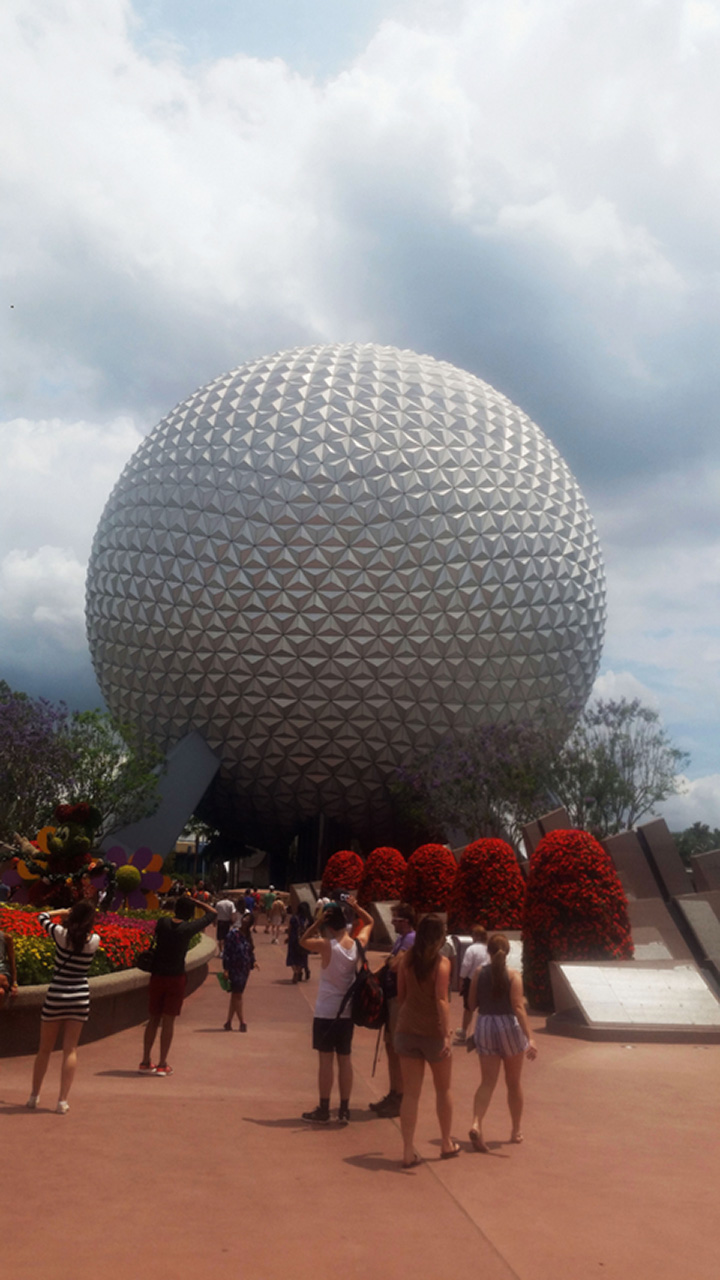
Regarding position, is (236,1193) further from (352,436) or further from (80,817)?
(352,436)

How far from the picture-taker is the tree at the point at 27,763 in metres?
33.0

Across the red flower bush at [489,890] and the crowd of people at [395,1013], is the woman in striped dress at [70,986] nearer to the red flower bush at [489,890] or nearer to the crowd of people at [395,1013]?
the crowd of people at [395,1013]

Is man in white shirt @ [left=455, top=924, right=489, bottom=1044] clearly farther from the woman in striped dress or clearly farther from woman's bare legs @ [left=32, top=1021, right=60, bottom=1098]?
woman's bare legs @ [left=32, top=1021, right=60, bottom=1098]

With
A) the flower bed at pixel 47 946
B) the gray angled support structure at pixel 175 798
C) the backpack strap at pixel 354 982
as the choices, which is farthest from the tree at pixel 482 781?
the backpack strap at pixel 354 982

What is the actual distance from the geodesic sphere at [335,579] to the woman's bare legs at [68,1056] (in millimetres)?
26492

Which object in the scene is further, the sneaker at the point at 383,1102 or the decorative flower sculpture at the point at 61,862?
the decorative flower sculpture at the point at 61,862

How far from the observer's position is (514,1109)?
6984mm

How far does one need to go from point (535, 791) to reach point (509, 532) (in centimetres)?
869

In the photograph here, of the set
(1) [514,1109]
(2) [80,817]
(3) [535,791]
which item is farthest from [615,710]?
(1) [514,1109]

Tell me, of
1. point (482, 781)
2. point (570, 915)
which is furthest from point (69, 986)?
point (482, 781)

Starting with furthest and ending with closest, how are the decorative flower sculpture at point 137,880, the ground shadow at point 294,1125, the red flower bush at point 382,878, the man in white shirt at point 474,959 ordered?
the red flower bush at point 382,878, the decorative flower sculpture at point 137,880, the man in white shirt at point 474,959, the ground shadow at point 294,1125

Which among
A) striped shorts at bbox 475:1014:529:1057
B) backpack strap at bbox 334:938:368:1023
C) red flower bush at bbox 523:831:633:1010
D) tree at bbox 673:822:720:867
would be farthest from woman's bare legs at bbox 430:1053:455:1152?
tree at bbox 673:822:720:867

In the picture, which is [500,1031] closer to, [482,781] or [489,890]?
[489,890]

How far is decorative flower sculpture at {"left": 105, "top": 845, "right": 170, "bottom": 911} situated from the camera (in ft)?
59.3
